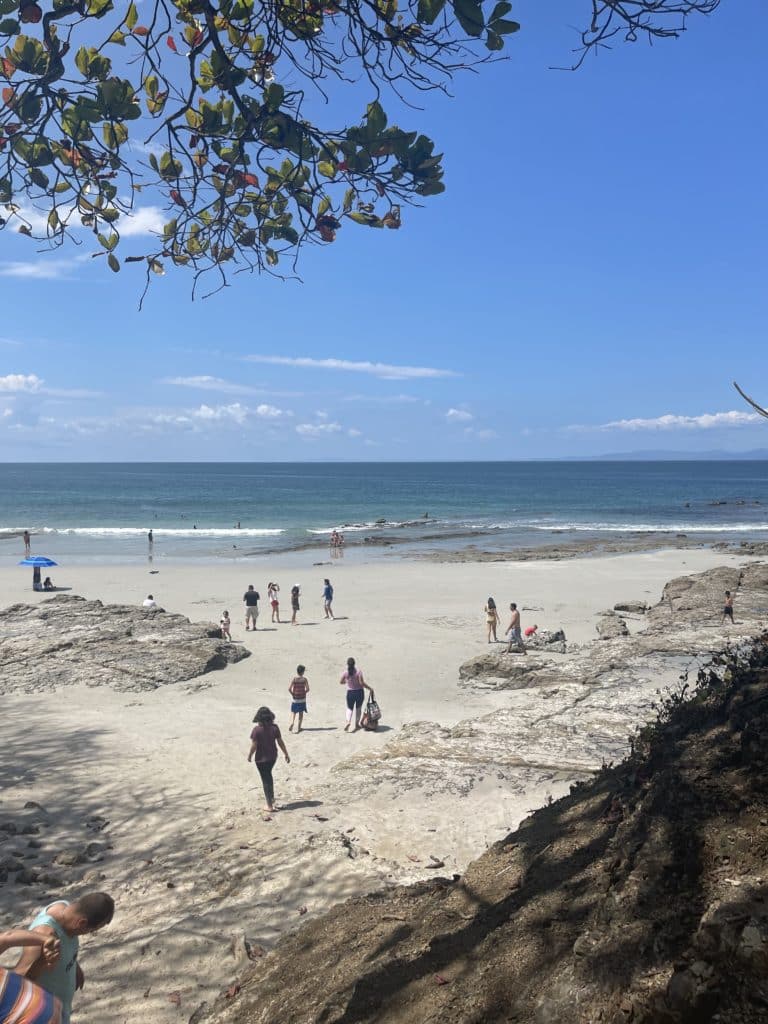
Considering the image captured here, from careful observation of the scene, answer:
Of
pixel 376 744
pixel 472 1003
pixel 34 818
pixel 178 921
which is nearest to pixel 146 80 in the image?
pixel 472 1003

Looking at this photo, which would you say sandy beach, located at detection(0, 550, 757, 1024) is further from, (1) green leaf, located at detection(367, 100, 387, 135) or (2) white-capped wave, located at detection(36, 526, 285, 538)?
(2) white-capped wave, located at detection(36, 526, 285, 538)

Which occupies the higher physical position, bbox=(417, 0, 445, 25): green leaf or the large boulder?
bbox=(417, 0, 445, 25): green leaf

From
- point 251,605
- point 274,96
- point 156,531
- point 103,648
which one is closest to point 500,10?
point 274,96

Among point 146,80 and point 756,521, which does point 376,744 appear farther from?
point 756,521

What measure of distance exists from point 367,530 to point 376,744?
45.5 metres

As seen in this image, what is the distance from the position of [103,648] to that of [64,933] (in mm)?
12825

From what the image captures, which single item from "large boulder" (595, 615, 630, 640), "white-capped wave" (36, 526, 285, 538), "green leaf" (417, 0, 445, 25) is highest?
"green leaf" (417, 0, 445, 25)

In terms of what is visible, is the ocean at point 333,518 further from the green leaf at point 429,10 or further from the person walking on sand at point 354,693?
the green leaf at point 429,10

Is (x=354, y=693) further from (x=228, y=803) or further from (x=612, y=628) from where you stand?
Answer: (x=612, y=628)

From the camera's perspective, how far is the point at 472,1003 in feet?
10.1

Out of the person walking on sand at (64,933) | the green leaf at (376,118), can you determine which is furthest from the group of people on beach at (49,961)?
the green leaf at (376,118)

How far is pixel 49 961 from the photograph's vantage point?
11.2 feet

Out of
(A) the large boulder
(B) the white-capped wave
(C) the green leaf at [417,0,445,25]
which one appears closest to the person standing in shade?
(A) the large boulder

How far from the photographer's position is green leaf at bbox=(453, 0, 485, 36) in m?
3.66
